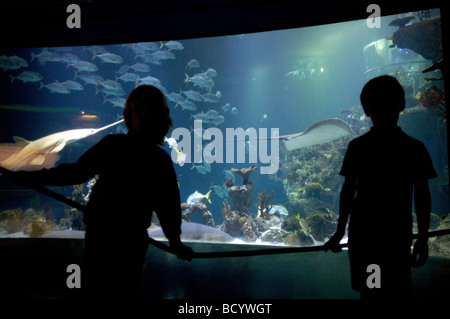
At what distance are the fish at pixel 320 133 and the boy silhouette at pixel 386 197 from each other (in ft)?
17.6

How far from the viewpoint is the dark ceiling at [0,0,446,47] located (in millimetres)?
2385

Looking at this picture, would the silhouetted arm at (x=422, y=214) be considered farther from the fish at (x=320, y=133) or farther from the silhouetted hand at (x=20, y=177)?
the fish at (x=320, y=133)

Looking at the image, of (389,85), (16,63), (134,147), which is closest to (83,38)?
(134,147)

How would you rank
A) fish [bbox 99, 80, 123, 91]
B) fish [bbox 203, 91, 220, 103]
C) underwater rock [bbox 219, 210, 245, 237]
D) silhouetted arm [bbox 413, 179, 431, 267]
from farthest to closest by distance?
fish [bbox 203, 91, 220, 103] < fish [bbox 99, 80, 123, 91] < underwater rock [bbox 219, 210, 245, 237] < silhouetted arm [bbox 413, 179, 431, 267]

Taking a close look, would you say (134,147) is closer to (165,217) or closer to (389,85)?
(165,217)

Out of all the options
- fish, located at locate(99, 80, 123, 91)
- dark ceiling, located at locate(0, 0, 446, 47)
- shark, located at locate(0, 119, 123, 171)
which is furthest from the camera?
fish, located at locate(99, 80, 123, 91)

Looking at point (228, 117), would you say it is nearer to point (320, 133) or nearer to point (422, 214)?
point (320, 133)

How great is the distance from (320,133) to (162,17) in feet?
20.3

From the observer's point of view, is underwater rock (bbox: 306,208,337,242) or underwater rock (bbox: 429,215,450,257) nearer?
underwater rock (bbox: 429,215,450,257)

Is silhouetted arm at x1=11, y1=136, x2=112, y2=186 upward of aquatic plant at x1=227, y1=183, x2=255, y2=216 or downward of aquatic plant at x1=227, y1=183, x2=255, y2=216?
upward

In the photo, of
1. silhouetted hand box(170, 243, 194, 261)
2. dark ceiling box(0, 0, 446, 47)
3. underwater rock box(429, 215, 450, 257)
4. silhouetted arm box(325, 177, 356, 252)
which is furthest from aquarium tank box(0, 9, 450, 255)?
silhouetted hand box(170, 243, 194, 261)

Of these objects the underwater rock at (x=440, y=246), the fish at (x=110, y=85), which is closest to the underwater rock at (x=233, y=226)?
the underwater rock at (x=440, y=246)

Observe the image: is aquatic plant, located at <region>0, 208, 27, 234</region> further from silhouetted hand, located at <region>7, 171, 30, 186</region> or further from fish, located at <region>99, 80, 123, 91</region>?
silhouetted hand, located at <region>7, 171, 30, 186</region>

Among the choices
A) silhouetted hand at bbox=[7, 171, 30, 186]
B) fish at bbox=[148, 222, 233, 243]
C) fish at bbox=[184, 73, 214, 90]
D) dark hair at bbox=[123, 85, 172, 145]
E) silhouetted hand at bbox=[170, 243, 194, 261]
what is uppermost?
fish at bbox=[184, 73, 214, 90]
